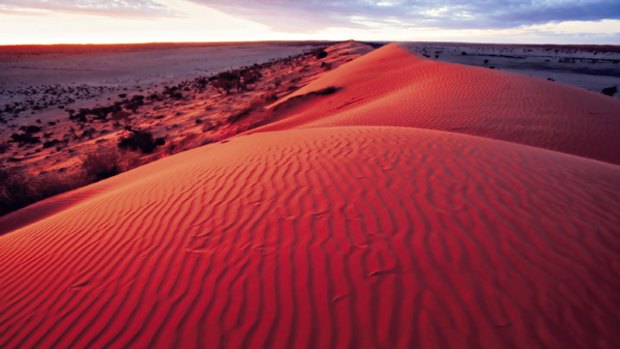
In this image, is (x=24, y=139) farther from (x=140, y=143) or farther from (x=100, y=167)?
(x=100, y=167)

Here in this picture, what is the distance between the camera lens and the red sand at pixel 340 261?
2285 mm

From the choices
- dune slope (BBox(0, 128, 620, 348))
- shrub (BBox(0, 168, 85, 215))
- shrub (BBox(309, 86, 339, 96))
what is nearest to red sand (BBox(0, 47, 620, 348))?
dune slope (BBox(0, 128, 620, 348))

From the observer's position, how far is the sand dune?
809 centimetres

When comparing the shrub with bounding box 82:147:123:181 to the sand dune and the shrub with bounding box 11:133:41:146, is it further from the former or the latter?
the shrub with bounding box 11:133:41:146

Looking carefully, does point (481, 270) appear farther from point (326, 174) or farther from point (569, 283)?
point (326, 174)

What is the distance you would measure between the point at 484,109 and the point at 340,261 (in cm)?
911

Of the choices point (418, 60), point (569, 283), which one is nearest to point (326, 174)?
point (569, 283)

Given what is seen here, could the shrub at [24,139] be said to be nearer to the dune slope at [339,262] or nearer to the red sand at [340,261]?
the red sand at [340,261]

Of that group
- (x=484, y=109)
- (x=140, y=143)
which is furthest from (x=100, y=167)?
(x=484, y=109)

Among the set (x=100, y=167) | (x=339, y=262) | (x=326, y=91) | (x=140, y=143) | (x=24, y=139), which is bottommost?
(x=24, y=139)

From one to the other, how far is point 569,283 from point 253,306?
2416 mm

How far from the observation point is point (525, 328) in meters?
2.17

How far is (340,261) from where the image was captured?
2832 millimetres

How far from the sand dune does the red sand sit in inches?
150
